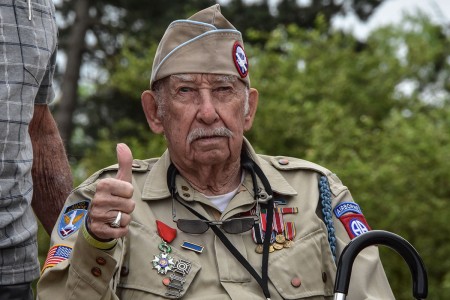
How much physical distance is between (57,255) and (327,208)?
1149 mm

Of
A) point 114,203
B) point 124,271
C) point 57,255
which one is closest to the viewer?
point 114,203

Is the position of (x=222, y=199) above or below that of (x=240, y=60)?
below

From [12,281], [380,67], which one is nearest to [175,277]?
[12,281]

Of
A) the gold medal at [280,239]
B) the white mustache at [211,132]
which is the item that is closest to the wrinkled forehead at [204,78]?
the white mustache at [211,132]

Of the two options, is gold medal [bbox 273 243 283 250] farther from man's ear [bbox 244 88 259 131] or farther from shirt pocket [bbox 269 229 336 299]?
man's ear [bbox 244 88 259 131]

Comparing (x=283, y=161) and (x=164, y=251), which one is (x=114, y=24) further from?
(x=164, y=251)

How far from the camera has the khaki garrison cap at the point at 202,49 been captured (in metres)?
4.22

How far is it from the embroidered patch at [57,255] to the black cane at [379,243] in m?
1.09

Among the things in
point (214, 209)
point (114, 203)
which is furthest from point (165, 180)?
point (114, 203)

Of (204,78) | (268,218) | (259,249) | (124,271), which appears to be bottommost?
(124,271)

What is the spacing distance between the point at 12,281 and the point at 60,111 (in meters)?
13.7

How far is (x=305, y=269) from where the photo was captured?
13.3 ft

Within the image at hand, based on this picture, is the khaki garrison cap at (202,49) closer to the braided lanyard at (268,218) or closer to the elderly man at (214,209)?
the elderly man at (214,209)

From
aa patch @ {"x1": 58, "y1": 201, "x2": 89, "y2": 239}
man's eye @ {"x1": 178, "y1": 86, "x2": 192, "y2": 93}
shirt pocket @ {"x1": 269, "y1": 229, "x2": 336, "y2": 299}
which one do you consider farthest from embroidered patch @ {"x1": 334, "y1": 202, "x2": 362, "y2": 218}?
aa patch @ {"x1": 58, "y1": 201, "x2": 89, "y2": 239}
